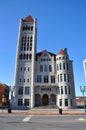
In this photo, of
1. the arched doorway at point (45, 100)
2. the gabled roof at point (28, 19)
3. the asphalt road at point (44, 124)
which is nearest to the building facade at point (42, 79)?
the arched doorway at point (45, 100)

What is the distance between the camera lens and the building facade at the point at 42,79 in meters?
60.2

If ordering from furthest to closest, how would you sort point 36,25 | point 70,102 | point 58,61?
point 36,25
point 58,61
point 70,102

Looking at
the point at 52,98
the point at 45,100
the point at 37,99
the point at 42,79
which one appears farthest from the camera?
the point at 42,79

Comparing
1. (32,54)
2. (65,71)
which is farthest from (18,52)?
(65,71)

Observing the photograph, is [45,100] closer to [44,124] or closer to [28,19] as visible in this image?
[28,19]

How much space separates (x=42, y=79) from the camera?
63406mm

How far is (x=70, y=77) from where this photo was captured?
64.2 m

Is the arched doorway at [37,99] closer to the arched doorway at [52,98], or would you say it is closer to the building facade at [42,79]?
the building facade at [42,79]

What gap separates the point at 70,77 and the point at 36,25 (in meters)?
28.0

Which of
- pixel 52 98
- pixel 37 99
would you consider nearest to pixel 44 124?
pixel 52 98

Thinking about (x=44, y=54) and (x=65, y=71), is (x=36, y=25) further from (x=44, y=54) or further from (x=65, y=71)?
(x=65, y=71)

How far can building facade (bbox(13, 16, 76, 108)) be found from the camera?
60250 millimetres

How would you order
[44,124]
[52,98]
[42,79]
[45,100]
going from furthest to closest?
[42,79] < [45,100] < [52,98] < [44,124]

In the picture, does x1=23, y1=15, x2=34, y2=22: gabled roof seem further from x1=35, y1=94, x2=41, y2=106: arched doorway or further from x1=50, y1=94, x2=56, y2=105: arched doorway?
x1=50, y1=94, x2=56, y2=105: arched doorway
